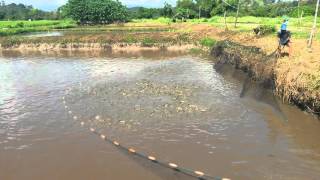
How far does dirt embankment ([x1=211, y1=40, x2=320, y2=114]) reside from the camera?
12906mm

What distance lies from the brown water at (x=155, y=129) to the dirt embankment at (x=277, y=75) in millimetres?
433

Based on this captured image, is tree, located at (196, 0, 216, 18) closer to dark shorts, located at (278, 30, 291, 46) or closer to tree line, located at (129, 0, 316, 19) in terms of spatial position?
tree line, located at (129, 0, 316, 19)

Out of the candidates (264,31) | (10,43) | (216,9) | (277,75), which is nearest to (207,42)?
(264,31)

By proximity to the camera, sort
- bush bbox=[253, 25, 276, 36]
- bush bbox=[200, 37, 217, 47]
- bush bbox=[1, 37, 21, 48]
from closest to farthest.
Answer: bush bbox=[253, 25, 276, 36]
bush bbox=[200, 37, 217, 47]
bush bbox=[1, 37, 21, 48]

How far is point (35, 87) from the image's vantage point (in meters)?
19.3

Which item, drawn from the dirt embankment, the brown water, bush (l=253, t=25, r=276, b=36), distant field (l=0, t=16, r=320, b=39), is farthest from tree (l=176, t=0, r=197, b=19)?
the brown water

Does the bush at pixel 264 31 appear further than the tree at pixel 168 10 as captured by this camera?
No

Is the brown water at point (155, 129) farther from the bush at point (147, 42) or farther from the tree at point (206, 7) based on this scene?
the tree at point (206, 7)

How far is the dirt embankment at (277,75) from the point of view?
12906 mm

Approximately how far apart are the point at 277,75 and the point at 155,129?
5734mm

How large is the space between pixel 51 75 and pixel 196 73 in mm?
8456

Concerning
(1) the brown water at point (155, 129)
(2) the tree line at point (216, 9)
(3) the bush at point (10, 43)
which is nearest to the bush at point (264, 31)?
(1) the brown water at point (155, 129)

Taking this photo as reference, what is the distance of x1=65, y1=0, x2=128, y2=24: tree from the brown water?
55509mm

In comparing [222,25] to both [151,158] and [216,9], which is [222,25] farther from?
[151,158]
